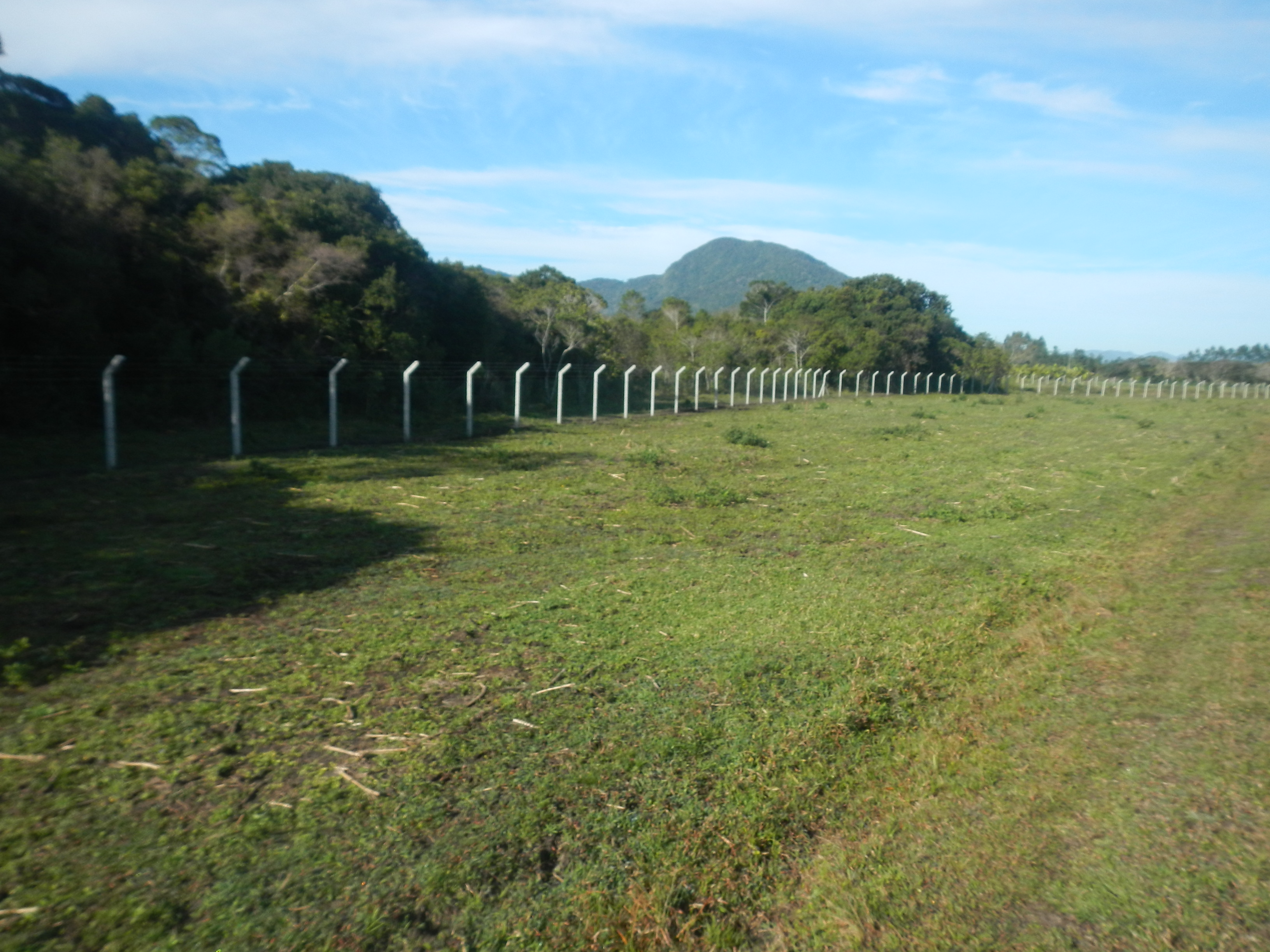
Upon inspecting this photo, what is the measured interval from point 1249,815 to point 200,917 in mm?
3959

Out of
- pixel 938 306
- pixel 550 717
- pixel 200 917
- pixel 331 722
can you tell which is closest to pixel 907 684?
pixel 550 717

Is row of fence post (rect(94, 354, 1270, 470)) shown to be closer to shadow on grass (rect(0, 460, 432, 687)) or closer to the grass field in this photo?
shadow on grass (rect(0, 460, 432, 687))

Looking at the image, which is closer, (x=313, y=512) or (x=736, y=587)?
(x=736, y=587)

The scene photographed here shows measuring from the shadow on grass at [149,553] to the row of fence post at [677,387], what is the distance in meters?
2.09

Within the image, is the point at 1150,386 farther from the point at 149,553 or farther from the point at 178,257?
the point at 149,553

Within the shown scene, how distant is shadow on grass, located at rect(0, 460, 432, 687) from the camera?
5207 mm

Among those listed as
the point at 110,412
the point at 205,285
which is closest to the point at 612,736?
the point at 110,412

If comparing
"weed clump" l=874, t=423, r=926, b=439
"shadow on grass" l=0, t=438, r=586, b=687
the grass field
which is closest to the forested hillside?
"shadow on grass" l=0, t=438, r=586, b=687

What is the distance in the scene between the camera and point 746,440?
60.9ft

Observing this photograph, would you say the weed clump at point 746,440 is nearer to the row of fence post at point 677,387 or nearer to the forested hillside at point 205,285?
the row of fence post at point 677,387

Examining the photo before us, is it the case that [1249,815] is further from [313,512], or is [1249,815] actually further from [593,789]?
[313,512]

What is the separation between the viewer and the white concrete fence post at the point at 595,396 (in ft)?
73.9

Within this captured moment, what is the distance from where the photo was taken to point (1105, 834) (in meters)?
3.32

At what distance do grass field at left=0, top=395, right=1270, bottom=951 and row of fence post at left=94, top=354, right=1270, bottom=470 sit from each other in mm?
3880
